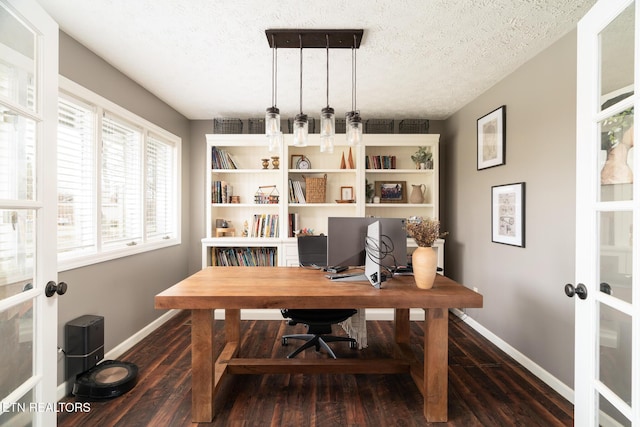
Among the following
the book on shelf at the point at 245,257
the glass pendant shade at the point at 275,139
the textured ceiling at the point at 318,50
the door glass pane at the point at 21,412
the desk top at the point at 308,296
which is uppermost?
the textured ceiling at the point at 318,50

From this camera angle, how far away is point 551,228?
2225mm

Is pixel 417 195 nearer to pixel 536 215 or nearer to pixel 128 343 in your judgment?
pixel 536 215

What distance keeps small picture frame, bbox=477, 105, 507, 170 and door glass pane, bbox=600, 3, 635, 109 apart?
1.56 meters

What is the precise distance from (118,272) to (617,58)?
11.5ft

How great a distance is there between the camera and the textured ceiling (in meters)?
1.82

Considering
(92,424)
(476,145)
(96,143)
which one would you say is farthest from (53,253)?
(476,145)

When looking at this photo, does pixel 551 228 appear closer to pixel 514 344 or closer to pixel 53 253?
pixel 514 344

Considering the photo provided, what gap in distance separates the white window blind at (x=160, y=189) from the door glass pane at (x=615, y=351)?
355 cm

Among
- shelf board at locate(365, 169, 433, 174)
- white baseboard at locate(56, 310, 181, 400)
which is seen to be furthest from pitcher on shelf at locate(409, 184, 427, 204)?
white baseboard at locate(56, 310, 181, 400)

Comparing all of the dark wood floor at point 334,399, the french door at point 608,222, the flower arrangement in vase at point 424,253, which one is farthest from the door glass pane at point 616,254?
the dark wood floor at point 334,399

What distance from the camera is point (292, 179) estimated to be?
4.02 m

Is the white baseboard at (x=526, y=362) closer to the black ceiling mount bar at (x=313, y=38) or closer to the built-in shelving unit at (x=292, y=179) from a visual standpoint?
the built-in shelving unit at (x=292, y=179)

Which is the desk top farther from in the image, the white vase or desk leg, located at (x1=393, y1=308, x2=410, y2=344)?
desk leg, located at (x1=393, y1=308, x2=410, y2=344)

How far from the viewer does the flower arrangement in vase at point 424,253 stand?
1.83 m
